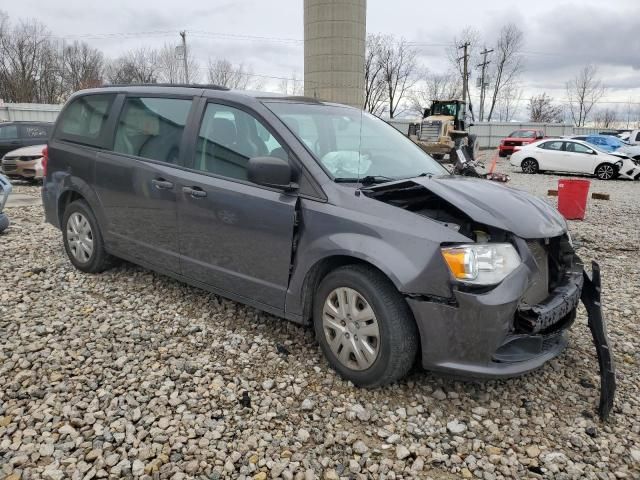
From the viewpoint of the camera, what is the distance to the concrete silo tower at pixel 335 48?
26938mm

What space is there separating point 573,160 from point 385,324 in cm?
1936

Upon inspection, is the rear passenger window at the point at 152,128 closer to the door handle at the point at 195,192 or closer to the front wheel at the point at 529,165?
the door handle at the point at 195,192

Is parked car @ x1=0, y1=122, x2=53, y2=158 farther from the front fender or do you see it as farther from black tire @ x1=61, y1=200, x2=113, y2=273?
the front fender

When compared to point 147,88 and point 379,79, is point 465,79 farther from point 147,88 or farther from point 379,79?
point 147,88

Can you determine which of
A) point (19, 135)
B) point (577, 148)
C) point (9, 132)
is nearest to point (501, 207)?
point (19, 135)

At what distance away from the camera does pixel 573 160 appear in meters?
19.5

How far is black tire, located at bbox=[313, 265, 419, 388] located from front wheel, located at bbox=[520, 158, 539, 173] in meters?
19.5

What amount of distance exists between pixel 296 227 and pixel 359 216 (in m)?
0.45

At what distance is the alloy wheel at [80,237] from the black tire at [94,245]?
20 mm

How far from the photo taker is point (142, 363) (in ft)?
11.0

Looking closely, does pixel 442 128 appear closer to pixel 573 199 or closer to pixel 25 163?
pixel 573 199

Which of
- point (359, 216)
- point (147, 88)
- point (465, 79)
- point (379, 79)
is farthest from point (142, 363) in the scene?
point (379, 79)

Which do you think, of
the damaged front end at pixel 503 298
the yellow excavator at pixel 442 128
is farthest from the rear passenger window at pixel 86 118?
the yellow excavator at pixel 442 128

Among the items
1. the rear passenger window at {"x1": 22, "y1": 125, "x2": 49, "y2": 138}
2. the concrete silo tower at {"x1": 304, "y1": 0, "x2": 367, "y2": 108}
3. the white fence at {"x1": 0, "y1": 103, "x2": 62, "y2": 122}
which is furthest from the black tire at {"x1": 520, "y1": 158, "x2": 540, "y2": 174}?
the white fence at {"x1": 0, "y1": 103, "x2": 62, "y2": 122}
